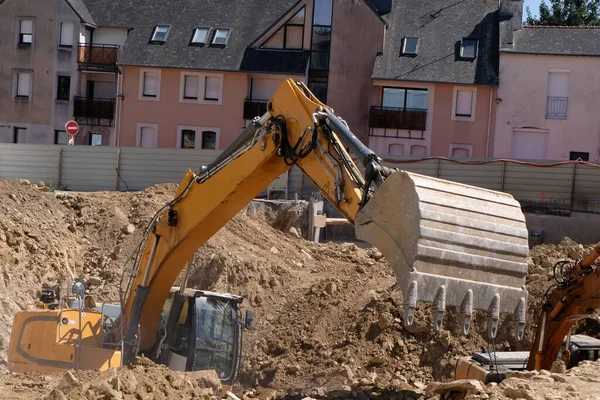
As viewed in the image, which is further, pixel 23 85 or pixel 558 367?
pixel 23 85

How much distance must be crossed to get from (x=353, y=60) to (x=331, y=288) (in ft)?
70.4

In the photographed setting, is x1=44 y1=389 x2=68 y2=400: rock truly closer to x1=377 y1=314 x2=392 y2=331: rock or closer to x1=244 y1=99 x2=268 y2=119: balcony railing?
x1=377 y1=314 x2=392 y2=331: rock

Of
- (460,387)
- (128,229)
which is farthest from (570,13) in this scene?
(460,387)

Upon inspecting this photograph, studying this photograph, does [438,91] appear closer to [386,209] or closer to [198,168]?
[198,168]

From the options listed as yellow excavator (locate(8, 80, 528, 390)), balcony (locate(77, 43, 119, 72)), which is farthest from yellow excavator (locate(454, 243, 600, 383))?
balcony (locate(77, 43, 119, 72))

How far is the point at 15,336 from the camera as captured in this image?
1335cm

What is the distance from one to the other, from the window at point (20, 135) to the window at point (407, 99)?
15.4m

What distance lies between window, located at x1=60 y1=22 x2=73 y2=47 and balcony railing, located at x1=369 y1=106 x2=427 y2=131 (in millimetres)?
13533

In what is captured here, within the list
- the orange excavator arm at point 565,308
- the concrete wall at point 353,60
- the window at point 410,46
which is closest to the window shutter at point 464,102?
the window at point 410,46

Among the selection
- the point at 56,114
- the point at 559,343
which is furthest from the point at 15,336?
the point at 56,114

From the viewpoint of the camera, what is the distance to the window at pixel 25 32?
144 ft

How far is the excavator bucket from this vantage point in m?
9.06

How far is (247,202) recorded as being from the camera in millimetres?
12266

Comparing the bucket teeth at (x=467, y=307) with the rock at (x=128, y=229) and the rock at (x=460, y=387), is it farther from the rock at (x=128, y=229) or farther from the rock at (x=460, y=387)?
the rock at (x=128, y=229)
